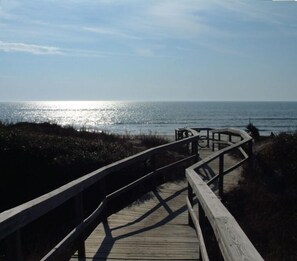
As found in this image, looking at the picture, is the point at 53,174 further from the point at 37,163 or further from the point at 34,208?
the point at 34,208

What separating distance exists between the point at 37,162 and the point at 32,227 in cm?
240

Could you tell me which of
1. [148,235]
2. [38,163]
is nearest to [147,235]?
[148,235]

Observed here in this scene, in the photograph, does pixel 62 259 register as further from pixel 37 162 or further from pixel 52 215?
pixel 37 162

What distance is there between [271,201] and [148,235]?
3.91 metres

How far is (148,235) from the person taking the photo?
6.45 meters

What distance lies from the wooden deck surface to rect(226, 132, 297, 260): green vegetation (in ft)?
4.36

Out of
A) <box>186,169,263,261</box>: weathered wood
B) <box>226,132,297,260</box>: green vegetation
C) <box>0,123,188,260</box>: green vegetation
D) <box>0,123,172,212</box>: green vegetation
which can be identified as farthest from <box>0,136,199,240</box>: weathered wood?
<box>0,123,172,212</box>: green vegetation

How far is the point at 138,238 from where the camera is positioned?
20.6 feet

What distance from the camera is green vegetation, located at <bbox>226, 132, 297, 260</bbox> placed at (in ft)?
24.8

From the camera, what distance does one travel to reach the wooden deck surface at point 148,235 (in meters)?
5.55

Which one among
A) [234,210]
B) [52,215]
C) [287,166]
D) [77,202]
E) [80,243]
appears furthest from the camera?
[287,166]

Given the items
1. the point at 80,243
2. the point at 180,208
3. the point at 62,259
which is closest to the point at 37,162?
the point at 180,208

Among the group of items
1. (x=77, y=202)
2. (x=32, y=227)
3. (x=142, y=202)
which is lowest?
(x=32, y=227)

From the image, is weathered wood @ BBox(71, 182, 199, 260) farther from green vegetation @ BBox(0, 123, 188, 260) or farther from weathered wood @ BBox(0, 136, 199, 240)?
green vegetation @ BBox(0, 123, 188, 260)
